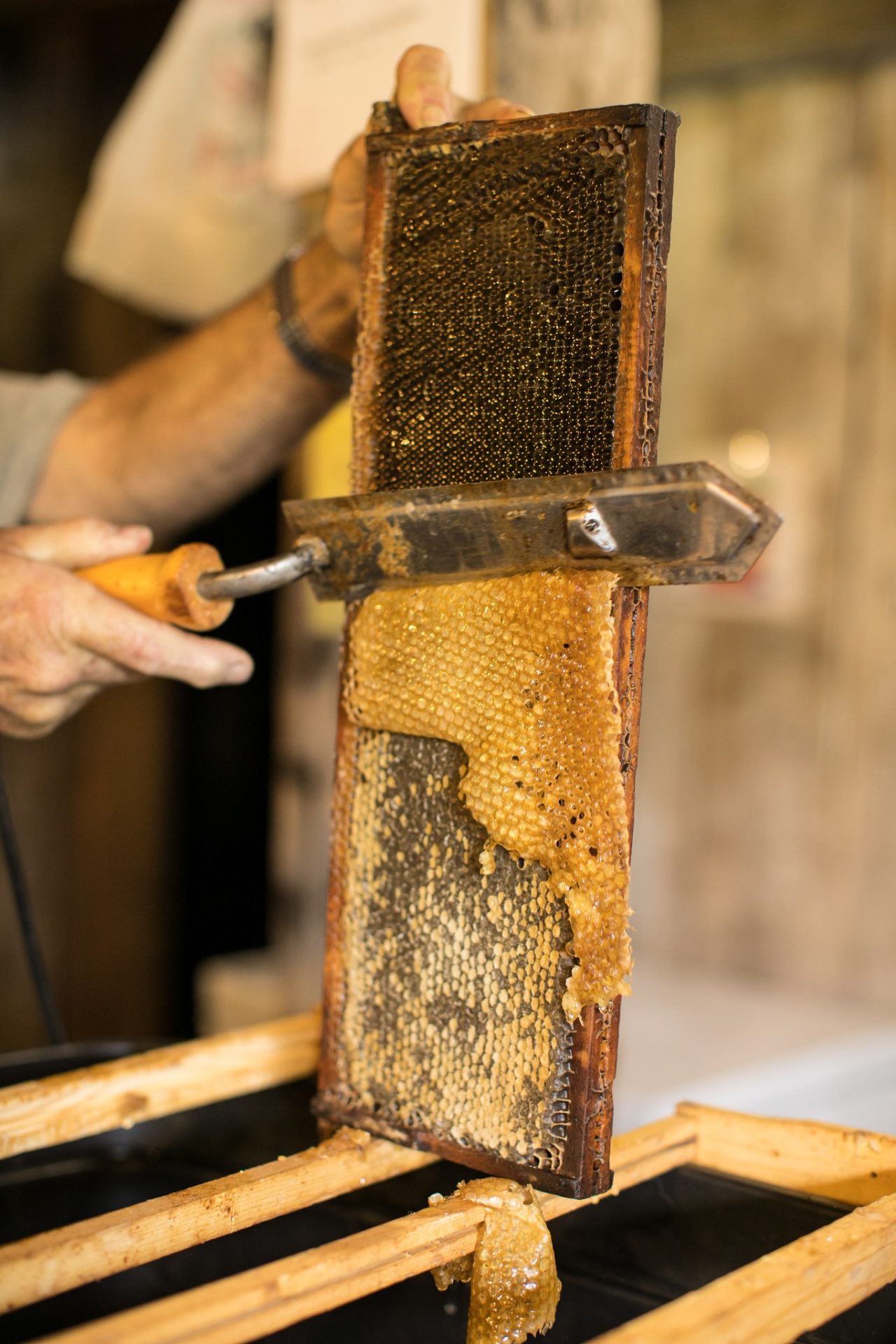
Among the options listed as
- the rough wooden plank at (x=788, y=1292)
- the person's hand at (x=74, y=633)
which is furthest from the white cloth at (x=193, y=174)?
the rough wooden plank at (x=788, y=1292)

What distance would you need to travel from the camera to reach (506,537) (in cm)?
75

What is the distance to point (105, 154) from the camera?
1912 millimetres

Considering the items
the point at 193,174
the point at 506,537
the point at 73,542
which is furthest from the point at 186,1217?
the point at 193,174

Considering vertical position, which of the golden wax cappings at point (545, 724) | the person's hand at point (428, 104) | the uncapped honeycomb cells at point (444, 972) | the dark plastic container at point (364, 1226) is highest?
the person's hand at point (428, 104)

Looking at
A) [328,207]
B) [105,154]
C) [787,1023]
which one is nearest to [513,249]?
[328,207]

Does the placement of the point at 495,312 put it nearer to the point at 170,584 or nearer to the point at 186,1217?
the point at 170,584

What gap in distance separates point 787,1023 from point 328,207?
176 centimetres

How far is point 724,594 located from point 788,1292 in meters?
2.20

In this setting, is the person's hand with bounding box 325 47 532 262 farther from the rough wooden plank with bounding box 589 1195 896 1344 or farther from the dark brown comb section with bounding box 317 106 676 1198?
the rough wooden plank with bounding box 589 1195 896 1344

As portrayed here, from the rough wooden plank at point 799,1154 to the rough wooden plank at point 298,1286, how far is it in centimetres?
16

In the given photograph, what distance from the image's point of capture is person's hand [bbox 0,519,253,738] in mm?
946

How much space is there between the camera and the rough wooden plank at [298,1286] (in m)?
0.57

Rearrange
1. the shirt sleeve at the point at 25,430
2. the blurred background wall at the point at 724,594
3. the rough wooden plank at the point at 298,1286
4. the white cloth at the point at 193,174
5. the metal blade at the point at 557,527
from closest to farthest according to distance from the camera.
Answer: the rough wooden plank at the point at 298,1286 → the metal blade at the point at 557,527 → the shirt sleeve at the point at 25,430 → the white cloth at the point at 193,174 → the blurred background wall at the point at 724,594

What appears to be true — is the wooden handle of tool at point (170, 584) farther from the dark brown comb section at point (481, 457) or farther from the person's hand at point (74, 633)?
the dark brown comb section at point (481, 457)
